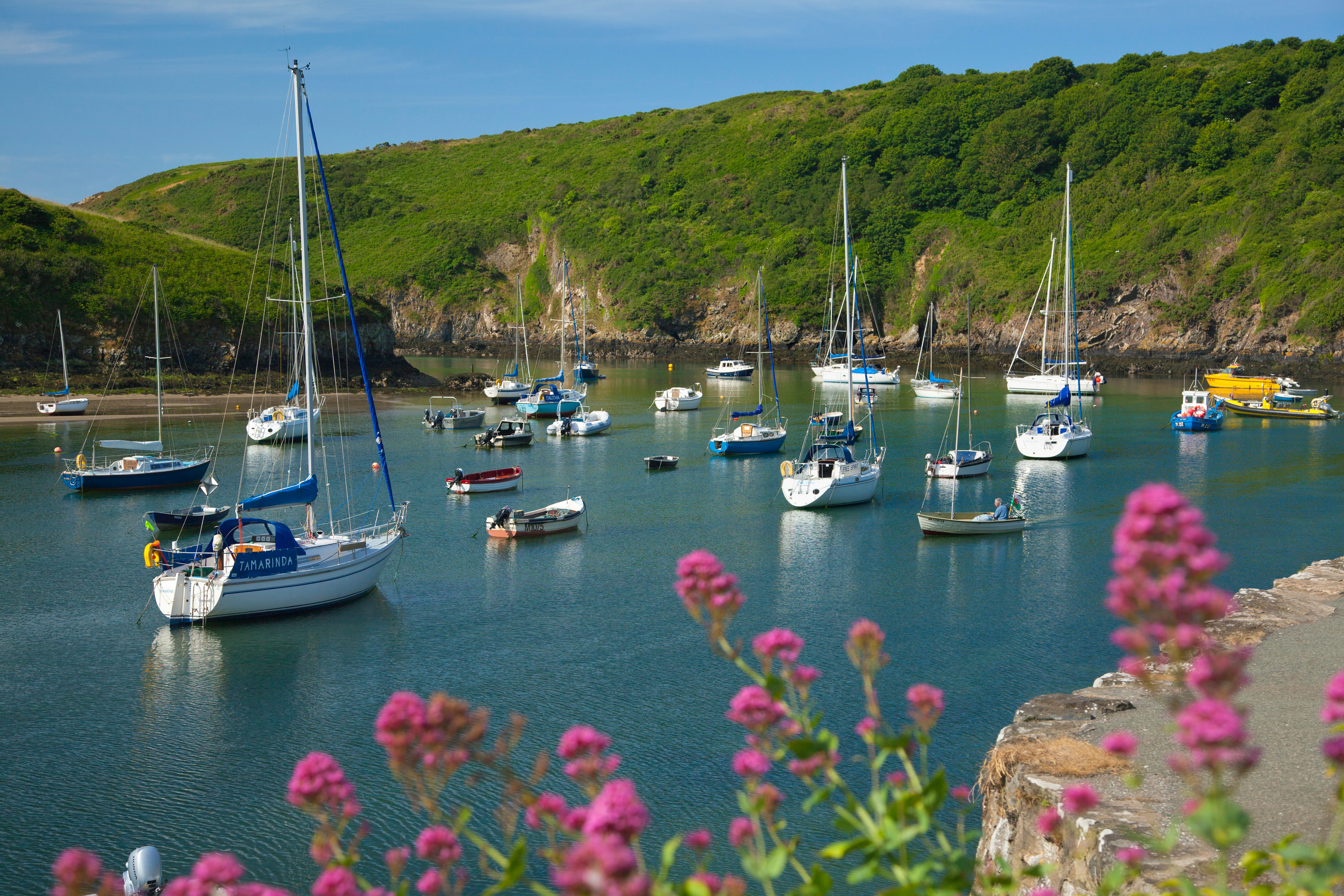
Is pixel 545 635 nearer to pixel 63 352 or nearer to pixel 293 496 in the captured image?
pixel 293 496

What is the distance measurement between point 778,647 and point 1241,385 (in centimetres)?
8860

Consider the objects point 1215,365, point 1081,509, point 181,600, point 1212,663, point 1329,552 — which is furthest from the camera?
point 1215,365

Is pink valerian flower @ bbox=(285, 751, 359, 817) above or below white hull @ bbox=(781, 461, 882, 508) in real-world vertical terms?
above

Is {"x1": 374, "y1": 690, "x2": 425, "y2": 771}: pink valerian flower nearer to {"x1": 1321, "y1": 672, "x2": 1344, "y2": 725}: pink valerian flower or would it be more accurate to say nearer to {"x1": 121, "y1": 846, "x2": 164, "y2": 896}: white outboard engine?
{"x1": 1321, "y1": 672, "x2": 1344, "y2": 725}: pink valerian flower

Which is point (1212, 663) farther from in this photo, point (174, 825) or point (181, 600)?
point (181, 600)

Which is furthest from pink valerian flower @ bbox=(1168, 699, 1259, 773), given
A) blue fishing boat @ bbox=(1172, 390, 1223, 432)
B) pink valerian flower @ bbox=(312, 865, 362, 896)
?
blue fishing boat @ bbox=(1172, 390, 1223, 432)

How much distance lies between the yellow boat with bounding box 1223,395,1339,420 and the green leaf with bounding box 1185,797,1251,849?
240ft

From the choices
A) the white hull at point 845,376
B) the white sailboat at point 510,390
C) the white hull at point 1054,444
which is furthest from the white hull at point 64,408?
the white hull at point 845,376

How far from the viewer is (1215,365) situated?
3920 inches

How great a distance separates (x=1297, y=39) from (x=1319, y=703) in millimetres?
154873

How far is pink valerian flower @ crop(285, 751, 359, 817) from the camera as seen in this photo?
3980 millimetres

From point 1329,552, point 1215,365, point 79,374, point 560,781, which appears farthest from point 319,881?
point 1215,365

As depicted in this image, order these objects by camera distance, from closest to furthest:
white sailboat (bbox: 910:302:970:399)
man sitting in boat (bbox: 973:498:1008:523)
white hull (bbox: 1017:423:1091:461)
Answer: man sitting in boat (bbox: 973:498:1008:523) → white hull (bbox: 1017:423:1091:461) → white sailboat (bbox: 910:302:970:399)

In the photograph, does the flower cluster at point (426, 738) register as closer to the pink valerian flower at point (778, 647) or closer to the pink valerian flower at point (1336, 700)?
the pink valerian flower at point (778, 647)
